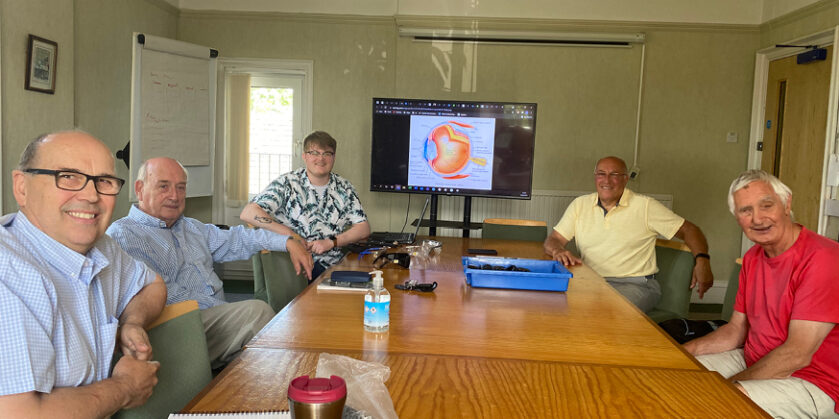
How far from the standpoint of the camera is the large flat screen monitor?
186 inches

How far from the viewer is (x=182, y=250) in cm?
251

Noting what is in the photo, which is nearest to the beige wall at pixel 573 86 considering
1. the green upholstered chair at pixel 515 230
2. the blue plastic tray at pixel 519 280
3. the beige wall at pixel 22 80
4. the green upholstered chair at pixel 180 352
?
the green upholstered chair at pixel 515 230

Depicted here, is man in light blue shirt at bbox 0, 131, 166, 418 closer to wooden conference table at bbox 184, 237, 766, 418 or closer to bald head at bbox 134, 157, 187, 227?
wooden conference table at bbox 184, 237, 766, 418

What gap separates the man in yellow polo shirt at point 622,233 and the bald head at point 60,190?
2.33 meters

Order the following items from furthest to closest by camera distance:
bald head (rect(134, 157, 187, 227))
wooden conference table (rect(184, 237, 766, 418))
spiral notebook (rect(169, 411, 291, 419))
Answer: bald head (rect(134, 157, 187, 227)) → wooden conference table (rect(184, 237, 766, 418)) → spiral notebook (rect(169, 411, 291, 419))

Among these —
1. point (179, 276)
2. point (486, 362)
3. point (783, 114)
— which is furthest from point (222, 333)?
point (783, 114)

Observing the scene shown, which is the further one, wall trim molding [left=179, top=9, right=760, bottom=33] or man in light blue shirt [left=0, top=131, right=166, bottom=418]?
A: wall trim molding [left=179, top=9, right=760, bottom=33]

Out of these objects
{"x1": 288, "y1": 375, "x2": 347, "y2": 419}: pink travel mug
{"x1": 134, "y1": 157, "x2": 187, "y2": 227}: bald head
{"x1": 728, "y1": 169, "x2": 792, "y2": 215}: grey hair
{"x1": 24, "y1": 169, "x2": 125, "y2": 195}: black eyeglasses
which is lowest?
{"x1": 288, "y1": 375, "x2": 347, "y2": 419}: pink travel mug

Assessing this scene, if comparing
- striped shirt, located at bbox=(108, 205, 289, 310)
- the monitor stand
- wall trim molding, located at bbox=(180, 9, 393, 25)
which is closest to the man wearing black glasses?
striped shirt, located at bbox=(108, 205, 289, 310)

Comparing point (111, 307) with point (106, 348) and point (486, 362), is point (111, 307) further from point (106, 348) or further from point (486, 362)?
point (486, 362)

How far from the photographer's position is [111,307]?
1.53 meters

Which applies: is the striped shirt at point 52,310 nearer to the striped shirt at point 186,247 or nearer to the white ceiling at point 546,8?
the striped shirt at point 186,247

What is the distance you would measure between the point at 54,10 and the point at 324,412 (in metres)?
3.97

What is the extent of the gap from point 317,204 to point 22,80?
73.3 inches
